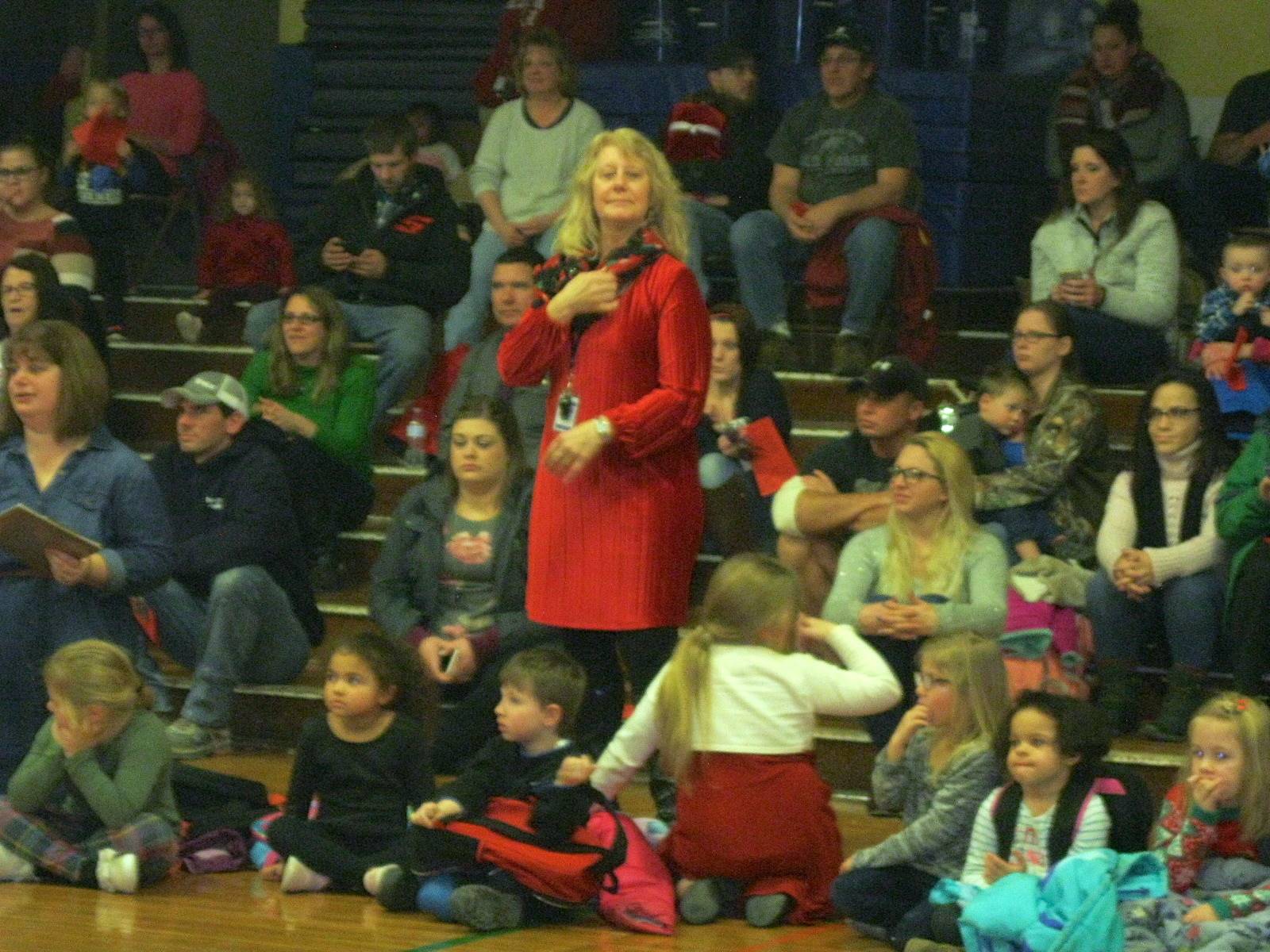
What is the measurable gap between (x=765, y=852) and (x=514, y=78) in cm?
477

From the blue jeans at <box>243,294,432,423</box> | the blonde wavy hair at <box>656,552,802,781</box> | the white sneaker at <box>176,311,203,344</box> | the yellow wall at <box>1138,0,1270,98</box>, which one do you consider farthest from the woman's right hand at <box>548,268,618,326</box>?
the yellow wall at <box>1138,0,1270,98</box>

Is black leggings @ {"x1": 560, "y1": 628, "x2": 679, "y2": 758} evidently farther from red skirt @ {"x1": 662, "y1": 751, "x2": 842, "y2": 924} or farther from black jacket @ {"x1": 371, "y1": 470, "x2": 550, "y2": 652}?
black jacket @ {"x1": 371, "y1": 470, "x2": 550, "y2": 652}

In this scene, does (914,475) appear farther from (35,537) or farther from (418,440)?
(418,440)

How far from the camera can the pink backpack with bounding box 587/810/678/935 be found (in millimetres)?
5020

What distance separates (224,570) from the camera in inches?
272

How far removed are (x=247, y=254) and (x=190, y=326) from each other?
35cm

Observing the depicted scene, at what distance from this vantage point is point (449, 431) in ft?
22.4

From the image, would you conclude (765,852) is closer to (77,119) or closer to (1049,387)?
(1049,387)

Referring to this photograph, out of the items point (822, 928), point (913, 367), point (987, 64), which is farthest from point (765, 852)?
point (987, 64)

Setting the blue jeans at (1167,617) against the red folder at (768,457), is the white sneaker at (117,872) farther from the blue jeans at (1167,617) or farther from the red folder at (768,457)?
the blue jeans at (1167,617)

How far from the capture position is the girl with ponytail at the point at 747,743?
5.08 metres

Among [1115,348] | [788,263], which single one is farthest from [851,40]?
[1115,348]

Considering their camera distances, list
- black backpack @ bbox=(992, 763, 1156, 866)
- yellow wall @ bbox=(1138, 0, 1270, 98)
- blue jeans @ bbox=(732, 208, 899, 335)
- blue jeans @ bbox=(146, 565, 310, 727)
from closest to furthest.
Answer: black backpack @ bbox=(992, 763, 1156, 866) < blue jeans @ bbox=(146, 565, 310, 727) < blue jeans @ bbox=(732, 208, 899, 335) < yellow wall @ bbox=(1138, 0, 1270, 98)

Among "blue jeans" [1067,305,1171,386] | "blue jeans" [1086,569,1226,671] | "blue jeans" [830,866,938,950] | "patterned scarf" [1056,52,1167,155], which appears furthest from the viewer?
"patterned scarf" [1056,52,1167,155]
